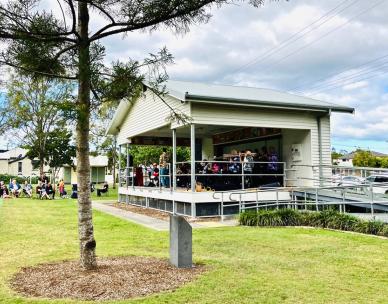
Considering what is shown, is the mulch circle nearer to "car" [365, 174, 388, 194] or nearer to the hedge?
the hedge

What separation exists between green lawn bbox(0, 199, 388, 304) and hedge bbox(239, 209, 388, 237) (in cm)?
69

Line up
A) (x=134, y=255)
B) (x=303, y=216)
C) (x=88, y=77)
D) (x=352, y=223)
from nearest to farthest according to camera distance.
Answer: (x=88, y=77) → (x=134, y=255) → (x=352, y=223) → (x=303, y=216)

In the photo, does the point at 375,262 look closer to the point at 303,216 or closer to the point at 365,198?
the point at 303,216

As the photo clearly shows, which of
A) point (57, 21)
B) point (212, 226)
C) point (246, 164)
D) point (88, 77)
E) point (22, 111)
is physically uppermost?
point (22, 111)

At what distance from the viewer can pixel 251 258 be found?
25.7ft

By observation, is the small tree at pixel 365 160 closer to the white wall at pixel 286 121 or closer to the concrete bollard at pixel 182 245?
the white wall at pixel 286 121

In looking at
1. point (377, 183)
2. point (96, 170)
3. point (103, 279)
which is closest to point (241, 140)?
point (377, 183)

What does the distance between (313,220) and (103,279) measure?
24.9ft

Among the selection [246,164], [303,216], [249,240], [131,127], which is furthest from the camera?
[131,127]

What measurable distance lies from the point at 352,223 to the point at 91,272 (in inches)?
285

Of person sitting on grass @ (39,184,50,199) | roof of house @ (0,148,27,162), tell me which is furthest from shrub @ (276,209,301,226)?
roof of house @ (0,148,27,162)

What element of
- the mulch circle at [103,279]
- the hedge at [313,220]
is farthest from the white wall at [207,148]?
the mulch circle at [103,279]

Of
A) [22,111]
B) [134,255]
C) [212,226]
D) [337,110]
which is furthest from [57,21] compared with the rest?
[22,111]

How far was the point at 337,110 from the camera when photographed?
55.7 feet
